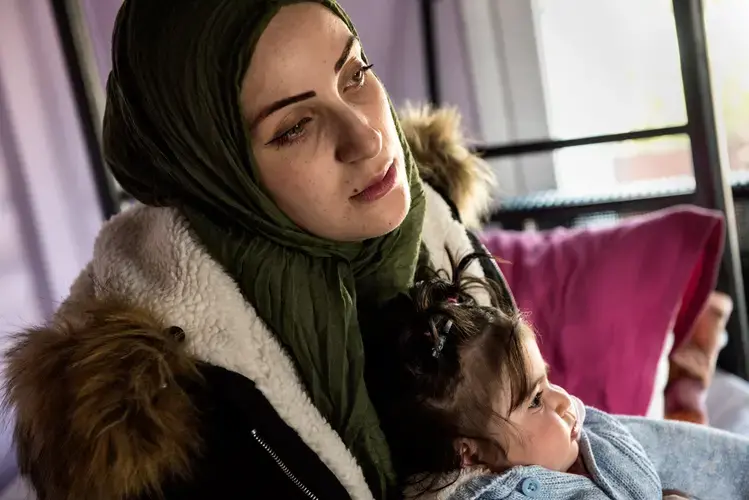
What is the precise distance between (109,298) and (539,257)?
897mm

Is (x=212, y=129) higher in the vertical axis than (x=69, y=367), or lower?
higher

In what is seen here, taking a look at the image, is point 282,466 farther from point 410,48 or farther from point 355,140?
point 410,48

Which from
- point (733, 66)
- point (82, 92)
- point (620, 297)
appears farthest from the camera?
point (733, 66)

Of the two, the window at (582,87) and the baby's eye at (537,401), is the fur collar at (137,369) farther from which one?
the window at (582,87)

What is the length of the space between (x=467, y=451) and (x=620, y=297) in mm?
617

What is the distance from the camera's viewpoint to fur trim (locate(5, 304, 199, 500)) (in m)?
0.74

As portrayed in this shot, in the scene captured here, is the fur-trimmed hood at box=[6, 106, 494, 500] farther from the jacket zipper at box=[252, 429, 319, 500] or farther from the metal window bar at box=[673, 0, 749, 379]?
the metal window bar at box=[673, 0, 749, 379]

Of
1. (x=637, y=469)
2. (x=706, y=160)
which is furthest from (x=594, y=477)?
(x=706, y=160)

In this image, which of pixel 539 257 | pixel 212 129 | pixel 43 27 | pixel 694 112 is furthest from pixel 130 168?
pixel 694 112

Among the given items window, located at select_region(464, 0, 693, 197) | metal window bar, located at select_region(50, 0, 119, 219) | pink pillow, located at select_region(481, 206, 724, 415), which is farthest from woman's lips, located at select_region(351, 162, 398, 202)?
window, located at select_region(464, 0, 693, 197)

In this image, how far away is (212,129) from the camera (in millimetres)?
780

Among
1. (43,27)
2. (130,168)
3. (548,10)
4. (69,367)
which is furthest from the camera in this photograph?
(548,10)

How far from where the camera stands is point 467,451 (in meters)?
0.86

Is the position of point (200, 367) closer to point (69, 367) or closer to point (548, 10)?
point (69, 367)
